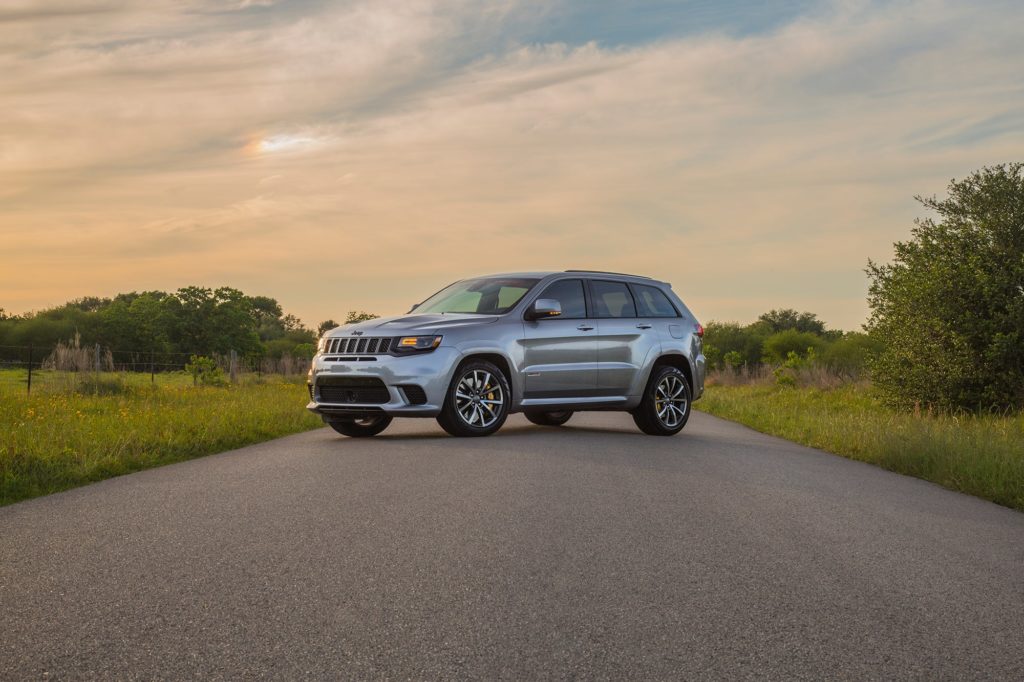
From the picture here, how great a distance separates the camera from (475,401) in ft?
39.5

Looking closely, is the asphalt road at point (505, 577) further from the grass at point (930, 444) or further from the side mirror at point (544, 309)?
the side mirror at point (544, 309)

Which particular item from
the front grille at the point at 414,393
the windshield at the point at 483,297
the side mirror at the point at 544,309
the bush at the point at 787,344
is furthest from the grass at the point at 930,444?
the bush at the point at 787,344

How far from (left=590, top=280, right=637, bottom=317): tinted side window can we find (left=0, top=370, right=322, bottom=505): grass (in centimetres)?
485

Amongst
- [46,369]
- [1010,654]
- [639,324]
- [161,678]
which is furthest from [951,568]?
[46,369]

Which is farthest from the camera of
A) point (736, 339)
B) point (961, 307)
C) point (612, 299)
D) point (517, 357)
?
point (736, 339)

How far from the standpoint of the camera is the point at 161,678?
12.6ft

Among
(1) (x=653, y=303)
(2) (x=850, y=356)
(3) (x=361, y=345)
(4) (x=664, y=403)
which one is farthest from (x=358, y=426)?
(2) (x=850, y=356)

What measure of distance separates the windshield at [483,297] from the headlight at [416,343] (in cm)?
121

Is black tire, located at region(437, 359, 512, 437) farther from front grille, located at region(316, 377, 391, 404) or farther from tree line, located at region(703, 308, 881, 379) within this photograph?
tree line, located at region(703, 308, 881, 379)

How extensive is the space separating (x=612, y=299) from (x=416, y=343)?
314 cm

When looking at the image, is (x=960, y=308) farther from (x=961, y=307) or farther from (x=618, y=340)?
(x=618, y=340)

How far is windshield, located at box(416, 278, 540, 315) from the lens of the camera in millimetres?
12852

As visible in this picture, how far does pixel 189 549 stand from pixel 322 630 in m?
1.94

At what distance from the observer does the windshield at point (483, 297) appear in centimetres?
1285
